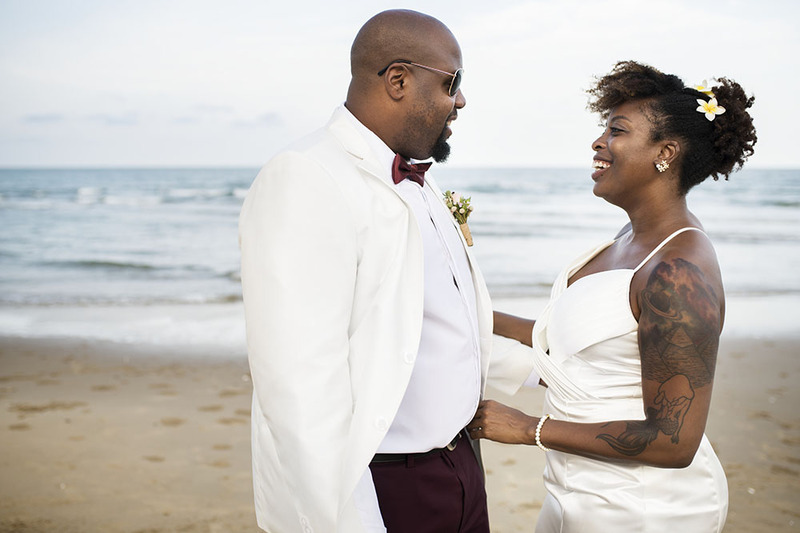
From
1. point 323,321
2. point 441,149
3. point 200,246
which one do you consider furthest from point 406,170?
point 200,246

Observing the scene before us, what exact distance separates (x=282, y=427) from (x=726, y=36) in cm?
2754

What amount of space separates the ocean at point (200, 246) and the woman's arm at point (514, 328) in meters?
7.32

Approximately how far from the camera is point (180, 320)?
10.3 meters

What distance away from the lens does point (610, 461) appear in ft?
8.02

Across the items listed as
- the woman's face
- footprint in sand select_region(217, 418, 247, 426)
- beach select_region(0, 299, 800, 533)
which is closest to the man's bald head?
the woman's face

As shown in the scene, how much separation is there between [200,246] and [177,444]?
13636 mm

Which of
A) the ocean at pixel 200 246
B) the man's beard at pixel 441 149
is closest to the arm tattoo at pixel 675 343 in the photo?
the man's beard at pixel 441 149

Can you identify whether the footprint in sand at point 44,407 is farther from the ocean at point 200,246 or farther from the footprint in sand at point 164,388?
the ocean at point 200,246

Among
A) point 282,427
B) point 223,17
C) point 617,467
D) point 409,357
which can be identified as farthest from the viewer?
point 223,17

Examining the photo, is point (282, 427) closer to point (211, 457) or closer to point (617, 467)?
point (617, 467)

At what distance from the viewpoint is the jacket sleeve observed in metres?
1.80

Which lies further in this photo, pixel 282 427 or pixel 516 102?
pixel 516 102

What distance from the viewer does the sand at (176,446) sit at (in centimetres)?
459

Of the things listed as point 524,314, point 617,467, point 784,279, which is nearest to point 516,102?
point 784,279
